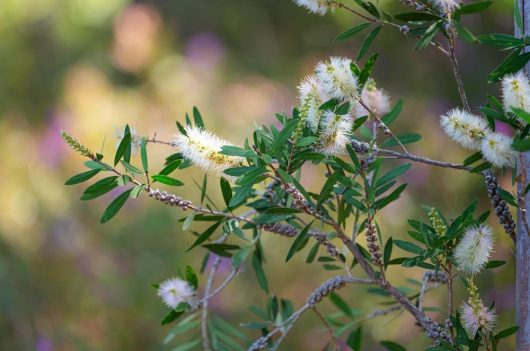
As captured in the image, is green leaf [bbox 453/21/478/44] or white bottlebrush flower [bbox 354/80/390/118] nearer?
green leaf [bbox 453/21/478/44]

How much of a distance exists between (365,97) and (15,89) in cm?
283

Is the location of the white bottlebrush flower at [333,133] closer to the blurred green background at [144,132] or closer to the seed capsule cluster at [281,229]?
the seed capsule cluster at [281,229]

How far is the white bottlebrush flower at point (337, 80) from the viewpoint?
66 centimetres

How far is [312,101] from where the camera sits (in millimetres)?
663

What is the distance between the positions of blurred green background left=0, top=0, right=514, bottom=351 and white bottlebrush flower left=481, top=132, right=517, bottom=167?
2.72 ft

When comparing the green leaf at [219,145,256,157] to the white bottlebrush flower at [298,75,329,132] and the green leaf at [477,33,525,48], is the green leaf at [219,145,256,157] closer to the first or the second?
the white bottlebrush flower at [298,75,329,132]

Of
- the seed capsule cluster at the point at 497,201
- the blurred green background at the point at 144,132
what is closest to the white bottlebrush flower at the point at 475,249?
the seed capsule cluster at the point at 497,201

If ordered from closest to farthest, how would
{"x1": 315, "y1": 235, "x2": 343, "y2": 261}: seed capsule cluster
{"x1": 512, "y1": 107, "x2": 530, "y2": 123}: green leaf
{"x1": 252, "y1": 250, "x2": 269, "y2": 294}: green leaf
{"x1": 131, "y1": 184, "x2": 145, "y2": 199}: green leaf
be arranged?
{"x1": 512, "y1": 107, "x2": 530, "y2": 123}: green leaf
{"x1": 131, "y1": 184, "x2": 145, "y2": 199}: green leaf
{"x1": 315, "y1": 235, "x2": 343, "y2": 261}: seed capsule cluster
{"x1": 252, "y1": 250, "x2": 269, "y2": 294}: green leaf

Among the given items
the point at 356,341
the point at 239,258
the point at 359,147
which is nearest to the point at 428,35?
the point at 359,147

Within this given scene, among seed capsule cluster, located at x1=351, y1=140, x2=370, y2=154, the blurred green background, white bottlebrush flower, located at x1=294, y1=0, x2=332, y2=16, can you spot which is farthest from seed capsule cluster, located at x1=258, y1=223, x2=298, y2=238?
the blurred green background

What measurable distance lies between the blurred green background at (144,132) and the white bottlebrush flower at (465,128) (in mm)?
820

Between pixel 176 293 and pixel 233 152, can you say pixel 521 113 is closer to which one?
pixel 233 152

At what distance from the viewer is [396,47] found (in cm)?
326

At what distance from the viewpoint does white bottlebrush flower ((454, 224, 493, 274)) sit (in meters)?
0.65
